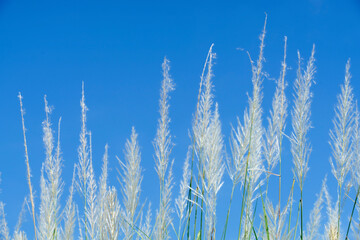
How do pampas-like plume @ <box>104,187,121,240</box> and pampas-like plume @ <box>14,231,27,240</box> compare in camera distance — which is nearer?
pampas-like plume @ <box>104,187,121,240</box>

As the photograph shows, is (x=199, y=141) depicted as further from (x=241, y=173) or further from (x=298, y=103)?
(x=298, y=103)

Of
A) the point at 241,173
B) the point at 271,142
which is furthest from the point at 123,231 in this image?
the point at 271,142

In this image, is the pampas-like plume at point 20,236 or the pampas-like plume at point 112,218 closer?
the pampas-like plume at point 112,218

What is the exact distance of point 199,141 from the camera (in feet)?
7.18

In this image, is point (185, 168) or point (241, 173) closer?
point (241, 173)

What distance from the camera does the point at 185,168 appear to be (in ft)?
8.25

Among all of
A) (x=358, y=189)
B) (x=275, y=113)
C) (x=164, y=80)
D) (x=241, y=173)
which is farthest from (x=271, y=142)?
(x=164, y=80)

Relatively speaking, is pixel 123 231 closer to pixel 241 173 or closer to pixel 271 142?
pixel 241 173

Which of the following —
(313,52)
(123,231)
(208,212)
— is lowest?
(123,231)

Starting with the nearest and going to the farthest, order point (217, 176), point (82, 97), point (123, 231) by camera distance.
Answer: point (123, 231), point (217, 176), point (82, 97)

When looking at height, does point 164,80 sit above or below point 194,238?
above

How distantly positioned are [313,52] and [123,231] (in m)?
1.27

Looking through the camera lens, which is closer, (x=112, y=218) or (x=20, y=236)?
(x=112, y=218)

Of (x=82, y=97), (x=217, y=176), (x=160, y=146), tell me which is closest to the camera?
(x=217, y=176)
